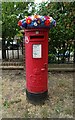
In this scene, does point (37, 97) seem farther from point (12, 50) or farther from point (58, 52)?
point (12, 50)

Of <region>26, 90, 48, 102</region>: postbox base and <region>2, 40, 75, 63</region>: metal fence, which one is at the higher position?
<region>2, 40, 75, 63</region>: metal fence

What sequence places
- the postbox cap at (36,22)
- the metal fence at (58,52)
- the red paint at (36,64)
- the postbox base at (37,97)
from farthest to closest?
1. the metal fence at (58,52)
2. the postbox base at (37,97)
3. the red paint at (36,64)
4. the postbox cap at (36,22)

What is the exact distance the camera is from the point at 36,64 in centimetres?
372

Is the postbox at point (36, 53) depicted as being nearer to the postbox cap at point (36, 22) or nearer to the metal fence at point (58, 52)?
the postbox cap at point (36, 22)

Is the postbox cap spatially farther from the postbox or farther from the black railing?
the black railing

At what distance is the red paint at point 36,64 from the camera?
3.62 m

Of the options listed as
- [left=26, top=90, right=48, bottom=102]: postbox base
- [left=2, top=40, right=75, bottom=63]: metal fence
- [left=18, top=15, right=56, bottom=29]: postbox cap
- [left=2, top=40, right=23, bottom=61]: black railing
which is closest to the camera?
[left=18, top=15, right=56, bottom=29]: postbox cap

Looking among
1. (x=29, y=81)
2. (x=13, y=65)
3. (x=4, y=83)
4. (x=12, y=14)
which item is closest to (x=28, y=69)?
(x=29, y=81)

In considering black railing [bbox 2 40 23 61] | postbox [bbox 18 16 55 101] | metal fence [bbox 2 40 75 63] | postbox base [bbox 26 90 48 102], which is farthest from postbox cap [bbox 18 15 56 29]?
black railing [bbox 2 40 23 61]

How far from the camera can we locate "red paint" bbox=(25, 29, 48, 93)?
3.62m

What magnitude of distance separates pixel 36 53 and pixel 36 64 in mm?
213

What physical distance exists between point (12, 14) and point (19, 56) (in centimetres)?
145

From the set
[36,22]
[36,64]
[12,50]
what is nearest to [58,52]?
[12,50]

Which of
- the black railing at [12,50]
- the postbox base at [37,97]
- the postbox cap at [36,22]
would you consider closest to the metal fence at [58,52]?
the black railing at [12,50]
